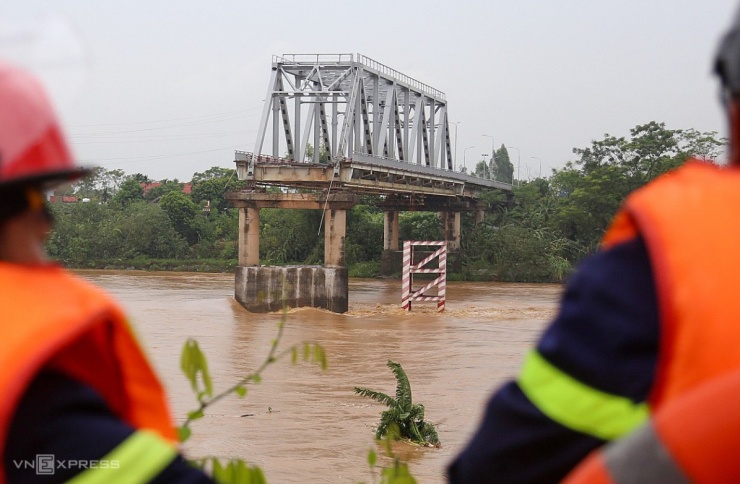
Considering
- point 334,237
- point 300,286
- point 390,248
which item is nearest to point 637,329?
point 300,286

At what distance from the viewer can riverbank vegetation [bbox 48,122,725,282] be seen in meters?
41.7

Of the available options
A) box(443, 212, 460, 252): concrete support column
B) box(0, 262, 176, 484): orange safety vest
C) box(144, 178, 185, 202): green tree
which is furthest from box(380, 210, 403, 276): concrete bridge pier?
box(0, 262, 176, 484): orange safety vest

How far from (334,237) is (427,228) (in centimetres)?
2292

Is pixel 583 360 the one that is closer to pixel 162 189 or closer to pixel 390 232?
pixel 390 232

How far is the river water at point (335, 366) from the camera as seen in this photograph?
8.77m

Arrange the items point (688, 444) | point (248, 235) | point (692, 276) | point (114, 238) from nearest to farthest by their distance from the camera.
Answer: point (688, 444)
point (692, 276)
point (248, 235)
point (114, 238)

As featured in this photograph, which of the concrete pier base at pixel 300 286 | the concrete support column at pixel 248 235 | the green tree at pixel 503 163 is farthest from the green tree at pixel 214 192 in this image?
the green tree at pixel 503 163

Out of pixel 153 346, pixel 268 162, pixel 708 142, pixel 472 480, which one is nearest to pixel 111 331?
pixel 472 480

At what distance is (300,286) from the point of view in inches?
1009

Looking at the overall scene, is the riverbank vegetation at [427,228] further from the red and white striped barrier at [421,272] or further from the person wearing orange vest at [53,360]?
the person wearing orange vest at [53,360]

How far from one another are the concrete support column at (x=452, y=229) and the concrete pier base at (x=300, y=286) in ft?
66.0

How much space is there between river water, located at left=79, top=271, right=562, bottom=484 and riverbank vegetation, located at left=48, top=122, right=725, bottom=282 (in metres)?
8.04

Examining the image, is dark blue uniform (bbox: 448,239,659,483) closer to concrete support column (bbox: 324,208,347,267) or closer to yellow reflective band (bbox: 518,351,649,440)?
yellow reflective band (bbox: 518,351,649,440)

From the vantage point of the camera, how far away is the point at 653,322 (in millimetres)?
1035
